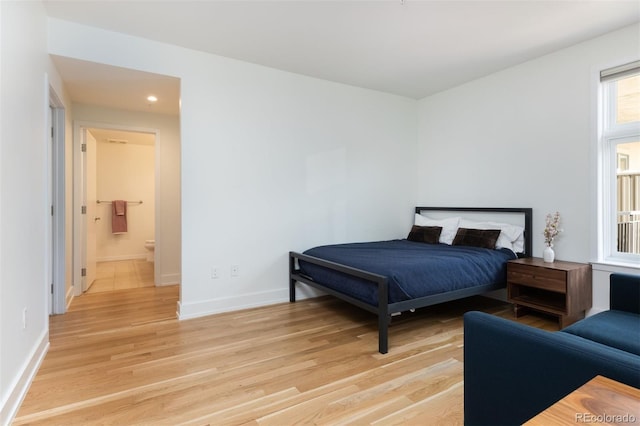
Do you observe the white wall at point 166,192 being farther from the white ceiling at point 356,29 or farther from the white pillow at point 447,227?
the white pillow at point 447,227

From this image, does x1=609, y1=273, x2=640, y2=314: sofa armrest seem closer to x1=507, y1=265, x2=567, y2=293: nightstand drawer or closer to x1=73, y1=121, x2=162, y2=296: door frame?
x1=507, y1=265, x2=567, y2=293: nightstand drawer

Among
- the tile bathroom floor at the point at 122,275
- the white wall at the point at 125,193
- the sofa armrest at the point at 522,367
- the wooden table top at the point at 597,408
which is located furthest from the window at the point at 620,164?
the white wall at the point at 125,193

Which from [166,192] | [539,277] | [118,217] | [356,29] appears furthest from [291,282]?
[118,217]

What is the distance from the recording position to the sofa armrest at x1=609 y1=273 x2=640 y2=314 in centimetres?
188

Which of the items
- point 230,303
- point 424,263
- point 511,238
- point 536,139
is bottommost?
point 230,303

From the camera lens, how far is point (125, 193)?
6.80 metres

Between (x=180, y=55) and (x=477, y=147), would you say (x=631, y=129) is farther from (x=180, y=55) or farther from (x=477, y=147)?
(x=180, y=55)

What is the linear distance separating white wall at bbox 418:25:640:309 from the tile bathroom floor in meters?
4.45

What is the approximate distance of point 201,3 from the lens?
2.46m

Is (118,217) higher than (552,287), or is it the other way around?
(118,217)

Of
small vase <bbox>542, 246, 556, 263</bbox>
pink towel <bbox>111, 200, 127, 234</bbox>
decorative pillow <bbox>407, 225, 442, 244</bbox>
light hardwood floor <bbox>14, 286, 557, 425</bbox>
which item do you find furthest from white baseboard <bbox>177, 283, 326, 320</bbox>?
pink towel <bbox>111, 200, 127, 234</bbox>

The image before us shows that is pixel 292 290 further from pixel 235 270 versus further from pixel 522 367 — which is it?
pixel 522 367

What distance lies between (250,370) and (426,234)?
2.78 m

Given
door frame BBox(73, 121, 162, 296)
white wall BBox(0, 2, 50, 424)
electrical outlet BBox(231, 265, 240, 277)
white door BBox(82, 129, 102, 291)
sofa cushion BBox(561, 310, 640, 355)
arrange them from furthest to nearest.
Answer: white door BBox(82, 129, 102, 291)
door frame BBox(73, 121, 162, 296)
electrical outlet BBox(231, 265, 240, 277)
white wall BBox(0, 2, 50, 424)
sofa cushion BBox(561, 310, 640, 355)
